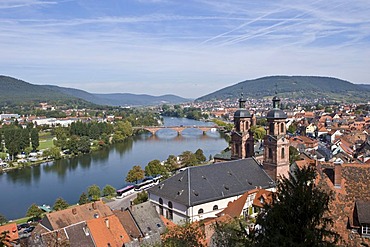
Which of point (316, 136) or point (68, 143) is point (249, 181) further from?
point (316, 136)

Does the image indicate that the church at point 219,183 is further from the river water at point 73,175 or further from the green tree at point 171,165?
the green tree at point 171,165

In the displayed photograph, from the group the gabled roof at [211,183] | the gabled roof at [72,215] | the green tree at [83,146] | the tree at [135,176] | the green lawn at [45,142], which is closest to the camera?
the gabled roof at [72,215]

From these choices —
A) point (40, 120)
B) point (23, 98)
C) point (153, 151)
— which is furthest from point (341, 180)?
point (23, 98)

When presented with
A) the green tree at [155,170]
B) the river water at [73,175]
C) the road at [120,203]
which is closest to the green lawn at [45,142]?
the river water at [73,175]

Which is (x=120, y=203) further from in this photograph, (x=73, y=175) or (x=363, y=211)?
(x=363, y=211)

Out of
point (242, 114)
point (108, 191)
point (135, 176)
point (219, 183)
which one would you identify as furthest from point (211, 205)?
point (135, 176)

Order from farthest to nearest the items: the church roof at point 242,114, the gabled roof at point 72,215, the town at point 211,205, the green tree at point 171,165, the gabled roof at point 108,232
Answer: the green tree at point 171,165 < the church roof at point 242,114 < the gabled roof at point 72,215 < the gabled roof at point 108,232 < the town at point 211,205
